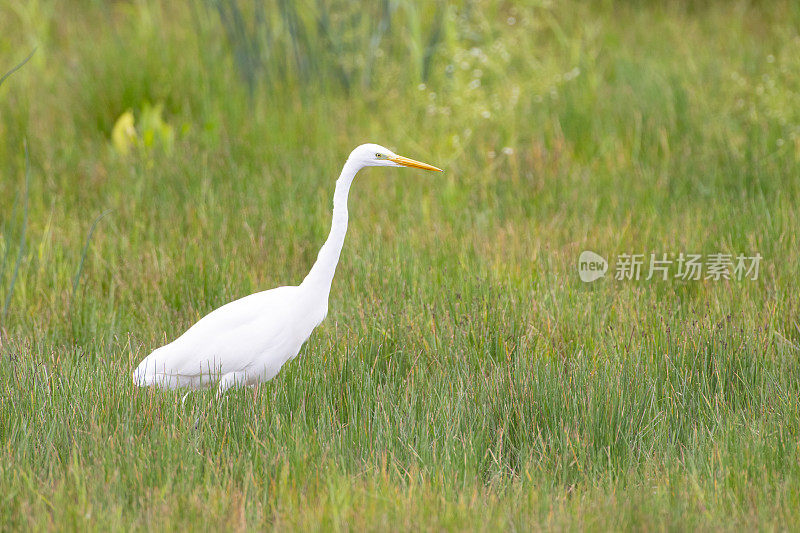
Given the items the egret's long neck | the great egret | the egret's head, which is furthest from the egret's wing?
the egret's head

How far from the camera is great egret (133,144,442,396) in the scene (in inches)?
132

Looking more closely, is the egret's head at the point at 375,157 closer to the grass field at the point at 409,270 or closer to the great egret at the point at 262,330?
the great egret at the point at 262,330

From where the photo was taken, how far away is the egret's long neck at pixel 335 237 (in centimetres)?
335

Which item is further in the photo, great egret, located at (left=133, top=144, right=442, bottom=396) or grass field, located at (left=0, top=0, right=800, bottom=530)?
great egret, located at (left=133, top=144, right=442, bottom=396)

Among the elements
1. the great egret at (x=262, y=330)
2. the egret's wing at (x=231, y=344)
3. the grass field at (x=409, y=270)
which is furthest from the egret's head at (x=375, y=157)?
the grass field at (x=409, y=270)

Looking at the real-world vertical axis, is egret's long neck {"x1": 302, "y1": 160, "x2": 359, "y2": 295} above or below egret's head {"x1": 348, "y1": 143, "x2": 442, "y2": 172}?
below

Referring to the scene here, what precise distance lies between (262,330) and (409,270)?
138 centimetres

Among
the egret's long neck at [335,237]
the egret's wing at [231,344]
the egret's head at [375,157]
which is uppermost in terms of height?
the egret's head at [375,157]

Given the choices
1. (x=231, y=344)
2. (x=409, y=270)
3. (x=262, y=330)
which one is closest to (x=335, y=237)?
(x=262, y=330)

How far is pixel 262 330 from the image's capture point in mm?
3357

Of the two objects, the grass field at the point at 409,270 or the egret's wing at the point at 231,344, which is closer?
the grass field at the point at 409,270

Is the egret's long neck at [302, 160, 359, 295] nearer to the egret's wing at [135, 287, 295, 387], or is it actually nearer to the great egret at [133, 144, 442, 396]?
the great egret at [133, 144, 442, 396]

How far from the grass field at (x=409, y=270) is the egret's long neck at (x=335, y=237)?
1.20ft

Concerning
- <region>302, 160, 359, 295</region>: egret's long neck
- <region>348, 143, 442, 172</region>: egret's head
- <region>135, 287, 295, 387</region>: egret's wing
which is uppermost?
<region>348, 143, 442, 172</region>: egret's head
